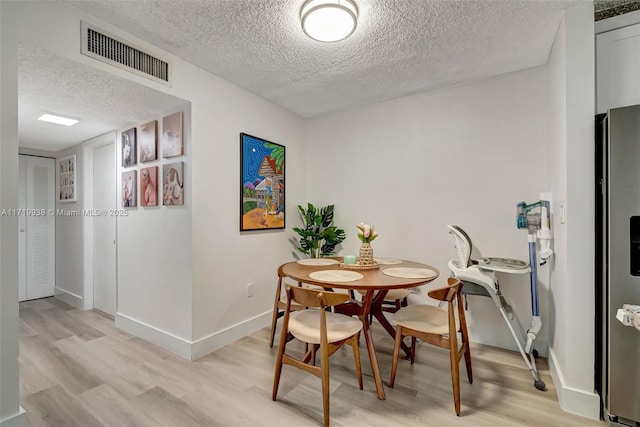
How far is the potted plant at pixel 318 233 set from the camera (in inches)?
131

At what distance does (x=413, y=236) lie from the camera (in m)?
3.00

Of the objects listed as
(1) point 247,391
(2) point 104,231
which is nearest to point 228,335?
(1) point 247,391

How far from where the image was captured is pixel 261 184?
309cm

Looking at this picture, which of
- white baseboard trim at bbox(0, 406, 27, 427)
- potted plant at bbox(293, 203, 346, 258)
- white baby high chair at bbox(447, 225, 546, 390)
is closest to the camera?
white baseboard trim at bbox(0, 406, 27, 427)

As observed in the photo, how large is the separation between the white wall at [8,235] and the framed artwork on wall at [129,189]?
1.40 metres

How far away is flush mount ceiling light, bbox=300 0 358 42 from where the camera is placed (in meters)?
1.62

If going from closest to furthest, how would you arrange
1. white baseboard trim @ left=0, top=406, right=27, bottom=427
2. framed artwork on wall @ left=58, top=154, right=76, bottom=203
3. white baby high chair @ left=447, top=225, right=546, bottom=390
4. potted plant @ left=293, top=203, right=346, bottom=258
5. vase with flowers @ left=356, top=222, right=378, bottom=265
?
white baseboard trim @ left=0, top=406, right=27, bottom=427 → white baby high chair @ left=447, top=225, right=546, bottom=390 → vase with flowers @ left=356, top=222, right=378, bottom=265 → potted plant @ left=293, top=203, right=346, bottom=258 → framed artwork on wall @ left=58, top=154, right=76, bottom=203

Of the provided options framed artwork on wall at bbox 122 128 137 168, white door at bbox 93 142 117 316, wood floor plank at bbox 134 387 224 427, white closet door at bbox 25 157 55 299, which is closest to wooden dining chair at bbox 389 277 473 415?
wood floor plank at bbox 134 387 224 427

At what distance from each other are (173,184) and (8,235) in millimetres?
1156

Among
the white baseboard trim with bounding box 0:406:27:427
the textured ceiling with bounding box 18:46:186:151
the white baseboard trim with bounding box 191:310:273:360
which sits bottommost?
the white baseboard trim with bounding box 191:310:273:360

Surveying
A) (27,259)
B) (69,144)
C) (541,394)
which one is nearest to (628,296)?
(541,394)

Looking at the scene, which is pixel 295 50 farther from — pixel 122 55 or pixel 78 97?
pixel 78 97

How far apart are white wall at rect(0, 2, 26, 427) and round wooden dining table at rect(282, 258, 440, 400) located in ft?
5.05

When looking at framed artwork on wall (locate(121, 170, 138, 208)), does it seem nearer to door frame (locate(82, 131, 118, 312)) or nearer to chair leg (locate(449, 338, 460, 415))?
door frame (locate(82, 131, 118, 312))
